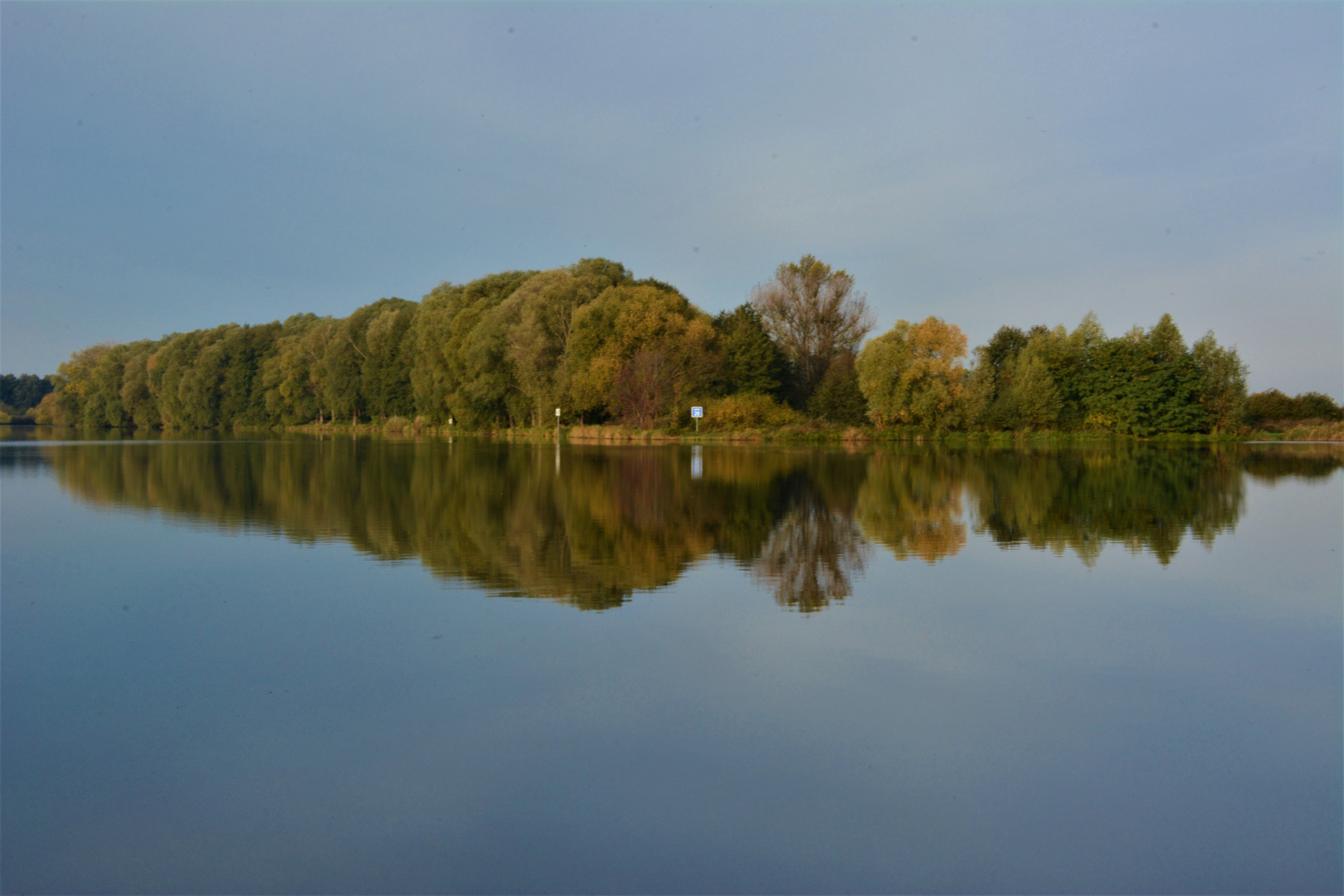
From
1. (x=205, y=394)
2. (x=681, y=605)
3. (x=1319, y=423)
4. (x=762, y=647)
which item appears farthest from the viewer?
(x=205, y=394)

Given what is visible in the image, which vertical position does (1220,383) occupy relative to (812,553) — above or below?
above

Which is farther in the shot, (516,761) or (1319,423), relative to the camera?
(1319,423)

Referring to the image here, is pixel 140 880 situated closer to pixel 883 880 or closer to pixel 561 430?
pixel 883 880

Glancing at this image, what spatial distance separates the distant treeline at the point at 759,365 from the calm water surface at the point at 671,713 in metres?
38.8

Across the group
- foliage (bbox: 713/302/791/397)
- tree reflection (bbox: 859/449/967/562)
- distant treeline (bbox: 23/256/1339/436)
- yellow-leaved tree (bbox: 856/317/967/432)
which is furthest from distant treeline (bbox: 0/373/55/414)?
tree reflection (bbox: 859/449/967/562)

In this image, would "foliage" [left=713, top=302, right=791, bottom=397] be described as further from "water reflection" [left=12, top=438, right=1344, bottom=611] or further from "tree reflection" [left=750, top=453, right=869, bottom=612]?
"tree reflection" [left=750, top=453, right=869, bottom=612]

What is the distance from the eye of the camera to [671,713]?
5180 mm

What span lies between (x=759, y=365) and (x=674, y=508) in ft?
138

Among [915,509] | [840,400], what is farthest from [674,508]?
[840,400]

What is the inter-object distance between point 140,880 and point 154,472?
26397 millimetres

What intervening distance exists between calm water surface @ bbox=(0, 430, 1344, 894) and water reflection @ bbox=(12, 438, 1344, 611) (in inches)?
7.4

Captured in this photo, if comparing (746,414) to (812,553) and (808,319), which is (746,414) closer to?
(808,319)

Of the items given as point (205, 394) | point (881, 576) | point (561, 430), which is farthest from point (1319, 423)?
point (205, 394)

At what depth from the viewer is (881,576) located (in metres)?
9.50
